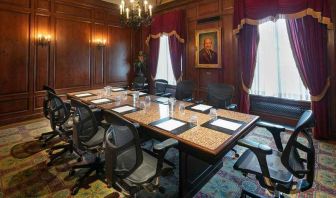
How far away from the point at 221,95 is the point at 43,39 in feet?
15.0

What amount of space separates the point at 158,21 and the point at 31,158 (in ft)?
16.3

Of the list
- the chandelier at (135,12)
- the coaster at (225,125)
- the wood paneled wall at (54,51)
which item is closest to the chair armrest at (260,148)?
the coaster at (225,125)

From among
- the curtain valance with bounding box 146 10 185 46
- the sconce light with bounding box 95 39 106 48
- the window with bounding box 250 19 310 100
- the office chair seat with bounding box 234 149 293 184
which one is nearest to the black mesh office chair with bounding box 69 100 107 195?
the office chair seat with bounding box 234 149 293 184

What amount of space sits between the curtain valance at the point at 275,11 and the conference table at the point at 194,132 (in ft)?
8.28

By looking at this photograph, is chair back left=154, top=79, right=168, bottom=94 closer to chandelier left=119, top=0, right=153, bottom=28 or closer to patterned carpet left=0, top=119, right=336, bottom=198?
chandelier left=119, top=0, right=153, bottom=28

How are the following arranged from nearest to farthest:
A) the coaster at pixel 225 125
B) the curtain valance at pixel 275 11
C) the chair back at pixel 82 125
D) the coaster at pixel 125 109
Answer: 1. the coaster at pixel 225 125
2. the chair back at pixel 82 125
3. the coaster at pixel 125 109
4. the curtain valance at pixel 275 11

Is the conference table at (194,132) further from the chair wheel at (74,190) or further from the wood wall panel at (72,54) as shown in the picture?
the wood wall panel at (72,54)

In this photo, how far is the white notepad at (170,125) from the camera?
1.93 meters

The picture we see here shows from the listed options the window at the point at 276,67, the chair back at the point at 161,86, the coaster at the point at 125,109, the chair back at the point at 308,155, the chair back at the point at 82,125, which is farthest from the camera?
the chair back at the point at 161,86

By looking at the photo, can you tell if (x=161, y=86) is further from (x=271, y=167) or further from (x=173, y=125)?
(x=271, y=167)

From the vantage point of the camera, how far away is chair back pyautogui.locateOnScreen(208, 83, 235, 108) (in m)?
3.29

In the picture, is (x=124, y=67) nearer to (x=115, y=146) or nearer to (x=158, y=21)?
(x=158, y=21)

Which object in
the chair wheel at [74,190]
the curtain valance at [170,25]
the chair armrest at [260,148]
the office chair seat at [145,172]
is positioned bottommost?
the chair wheel at [74,190]

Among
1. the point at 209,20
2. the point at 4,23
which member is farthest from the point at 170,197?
the point at 4,23
